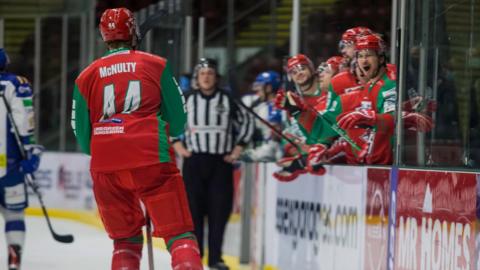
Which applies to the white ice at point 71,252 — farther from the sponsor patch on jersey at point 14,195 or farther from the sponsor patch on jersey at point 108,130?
the sponsor patch on jersey at point 108,130

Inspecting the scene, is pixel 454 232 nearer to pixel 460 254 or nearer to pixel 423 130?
pixel 460 254

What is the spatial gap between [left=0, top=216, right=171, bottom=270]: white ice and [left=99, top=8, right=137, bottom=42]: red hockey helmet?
2705 millimetres

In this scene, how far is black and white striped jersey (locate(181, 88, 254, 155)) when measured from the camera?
7516 mm

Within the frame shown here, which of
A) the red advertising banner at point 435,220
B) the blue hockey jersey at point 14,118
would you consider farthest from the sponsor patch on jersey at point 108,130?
the blue hockey jersey at point 14,118

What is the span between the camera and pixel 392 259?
5.11 meters

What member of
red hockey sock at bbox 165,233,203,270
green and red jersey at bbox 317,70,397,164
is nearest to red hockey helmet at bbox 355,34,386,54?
green and red jersey at bbox 317,70,397,164

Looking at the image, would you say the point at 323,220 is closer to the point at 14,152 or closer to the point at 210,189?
the point at 210,189

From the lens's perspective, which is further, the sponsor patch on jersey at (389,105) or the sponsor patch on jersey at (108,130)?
the sponsor patch on jersey at (389,105)

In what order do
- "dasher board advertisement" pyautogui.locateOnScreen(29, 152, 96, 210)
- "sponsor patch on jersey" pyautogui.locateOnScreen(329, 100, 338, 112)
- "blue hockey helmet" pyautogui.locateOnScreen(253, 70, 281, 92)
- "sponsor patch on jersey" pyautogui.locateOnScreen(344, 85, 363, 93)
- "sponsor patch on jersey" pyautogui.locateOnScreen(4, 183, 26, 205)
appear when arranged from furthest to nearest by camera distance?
"dasher board advertisement" pyautogui.locateOnScreen(29, 152, 96, 210)
"blue hockey helmet" pyautogui.locateOnScreen(253, 70, 281, 92)
"sponsor patch on jersey" pyautogui.locateOnScreen(4, 183, 26, 205)
"sponsor patch on jersey" pyautogui.locateOnScreen(329, 100, 338, 112)
"sponsor patch on jersey" pyautogui.locateOnScreen(344, 85, 363, 93)

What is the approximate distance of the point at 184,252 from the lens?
466 cm

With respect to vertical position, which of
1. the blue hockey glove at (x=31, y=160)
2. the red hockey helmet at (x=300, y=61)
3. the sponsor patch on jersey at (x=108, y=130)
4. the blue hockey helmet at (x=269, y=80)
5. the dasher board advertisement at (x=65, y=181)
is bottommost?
the dasher board advertisement at (x=65, y=181)

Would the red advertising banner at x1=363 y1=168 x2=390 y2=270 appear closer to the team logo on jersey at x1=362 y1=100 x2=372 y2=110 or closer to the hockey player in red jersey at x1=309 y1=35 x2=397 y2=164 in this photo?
the hockey player in red jersey at x1=309 y1=35 x2=397 y2=164

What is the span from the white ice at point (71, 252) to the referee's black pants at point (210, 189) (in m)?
0.38

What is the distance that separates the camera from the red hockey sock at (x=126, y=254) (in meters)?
4.84
